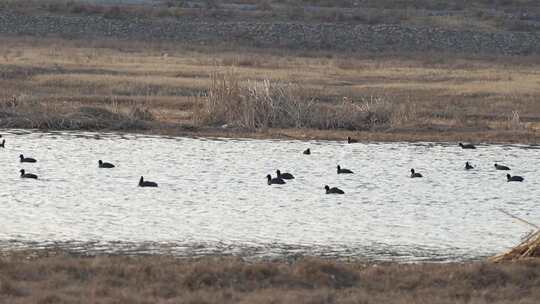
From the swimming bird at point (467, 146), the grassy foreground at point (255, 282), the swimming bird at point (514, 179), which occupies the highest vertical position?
the grassy foreground at point (255, 282)

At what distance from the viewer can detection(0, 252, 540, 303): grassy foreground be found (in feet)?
40.4

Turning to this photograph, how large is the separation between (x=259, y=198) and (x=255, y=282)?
7.11 metres

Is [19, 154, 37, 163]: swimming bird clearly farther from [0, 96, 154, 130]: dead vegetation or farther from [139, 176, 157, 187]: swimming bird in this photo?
[0, 96, 154, 130]: dead vegetation

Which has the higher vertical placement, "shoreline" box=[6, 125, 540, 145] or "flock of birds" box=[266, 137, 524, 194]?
"flock of birds" box=[266, 137, 524, 194]

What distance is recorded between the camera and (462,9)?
77.1 metres

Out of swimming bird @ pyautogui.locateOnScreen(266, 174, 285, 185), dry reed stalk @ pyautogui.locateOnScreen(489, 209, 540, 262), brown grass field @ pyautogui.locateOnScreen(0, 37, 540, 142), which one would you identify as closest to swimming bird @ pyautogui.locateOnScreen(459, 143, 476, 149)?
brown grass field @ pyautogui.locateOnScreen(0, 37, 540, 142)

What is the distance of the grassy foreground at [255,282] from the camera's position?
40.4 feet

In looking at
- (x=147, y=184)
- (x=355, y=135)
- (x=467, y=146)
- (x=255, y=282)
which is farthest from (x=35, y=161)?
(x=255, y=282)

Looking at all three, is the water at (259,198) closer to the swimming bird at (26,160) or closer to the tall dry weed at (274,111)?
the swimming bird at (26,160)

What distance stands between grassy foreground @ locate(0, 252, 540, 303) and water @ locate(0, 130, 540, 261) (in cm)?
170

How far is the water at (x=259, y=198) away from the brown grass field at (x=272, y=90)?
4.93ft

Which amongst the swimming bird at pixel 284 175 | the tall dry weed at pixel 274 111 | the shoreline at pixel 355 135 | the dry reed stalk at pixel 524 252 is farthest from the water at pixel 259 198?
the tall dry weed at pixel 274 111

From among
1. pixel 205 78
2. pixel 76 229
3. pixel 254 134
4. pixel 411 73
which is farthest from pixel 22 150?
pixel 411 73

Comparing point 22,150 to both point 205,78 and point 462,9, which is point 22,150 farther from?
point 462,9
